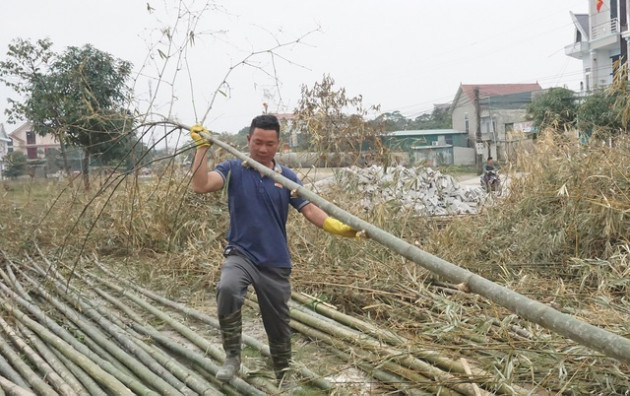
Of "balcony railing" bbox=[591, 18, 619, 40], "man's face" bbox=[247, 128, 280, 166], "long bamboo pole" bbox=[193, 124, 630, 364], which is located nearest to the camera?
"long bamboo pole" bbox=[193, 124, 630, 364]

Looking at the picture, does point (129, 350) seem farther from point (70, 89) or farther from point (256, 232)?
point (70, 89)

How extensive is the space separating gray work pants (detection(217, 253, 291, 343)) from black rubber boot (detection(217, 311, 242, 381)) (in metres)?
0.04

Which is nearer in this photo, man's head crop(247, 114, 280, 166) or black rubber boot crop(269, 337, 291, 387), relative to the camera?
man's head crop(247, 114, 280, 166)

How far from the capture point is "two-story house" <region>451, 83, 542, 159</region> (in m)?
29.6

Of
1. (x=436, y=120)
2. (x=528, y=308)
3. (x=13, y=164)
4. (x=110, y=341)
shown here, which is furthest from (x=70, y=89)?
(x=436, y=120)

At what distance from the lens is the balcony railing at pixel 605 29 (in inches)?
1005

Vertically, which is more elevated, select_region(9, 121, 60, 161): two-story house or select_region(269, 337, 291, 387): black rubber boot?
select_region(9, 121, 60, 161): two-story house

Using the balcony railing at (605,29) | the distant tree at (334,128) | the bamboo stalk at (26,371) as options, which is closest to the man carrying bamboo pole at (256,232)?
the bamboo stalk at (26,371)

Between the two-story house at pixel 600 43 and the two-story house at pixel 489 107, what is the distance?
3021 millimetres

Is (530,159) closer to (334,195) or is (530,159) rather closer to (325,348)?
(334,195)

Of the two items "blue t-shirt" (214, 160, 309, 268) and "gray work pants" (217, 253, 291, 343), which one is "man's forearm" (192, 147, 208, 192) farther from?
"gray work pants" (217, 253, 291, 343)

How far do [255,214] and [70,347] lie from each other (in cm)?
147

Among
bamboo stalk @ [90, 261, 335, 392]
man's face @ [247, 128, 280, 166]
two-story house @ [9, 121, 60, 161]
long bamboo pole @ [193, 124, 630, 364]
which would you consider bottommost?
bamboo stalk @ [90, 261, 335, 392]

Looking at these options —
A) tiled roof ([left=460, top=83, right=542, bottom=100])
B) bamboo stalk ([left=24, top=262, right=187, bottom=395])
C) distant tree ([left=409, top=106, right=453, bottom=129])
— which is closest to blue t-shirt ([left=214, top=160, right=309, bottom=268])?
bamboo stalk ([left=24, top=262, right=187, bottom=395])
